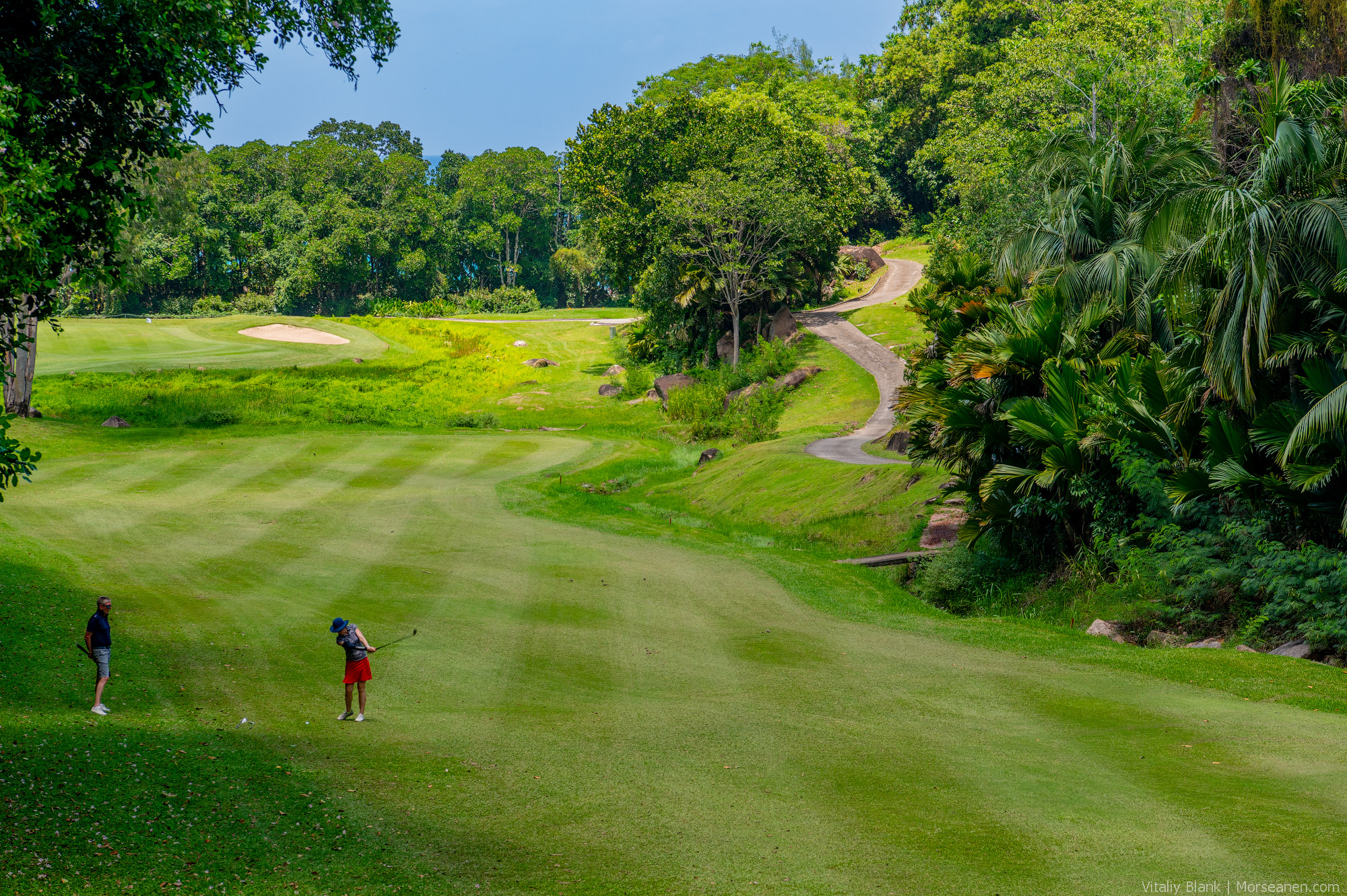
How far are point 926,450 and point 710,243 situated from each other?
35407 mm

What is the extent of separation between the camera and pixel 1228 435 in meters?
16.8

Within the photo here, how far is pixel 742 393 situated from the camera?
54875mm

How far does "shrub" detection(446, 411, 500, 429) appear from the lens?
52.2 meters

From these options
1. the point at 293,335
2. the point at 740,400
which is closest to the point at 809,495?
the point at 740,400

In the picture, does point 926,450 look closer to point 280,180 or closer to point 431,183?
point 280,180

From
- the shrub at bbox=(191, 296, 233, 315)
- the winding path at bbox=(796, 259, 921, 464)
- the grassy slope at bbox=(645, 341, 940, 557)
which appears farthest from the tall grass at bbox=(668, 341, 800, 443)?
the shrub at bbox=(191, 296, 233, 315)

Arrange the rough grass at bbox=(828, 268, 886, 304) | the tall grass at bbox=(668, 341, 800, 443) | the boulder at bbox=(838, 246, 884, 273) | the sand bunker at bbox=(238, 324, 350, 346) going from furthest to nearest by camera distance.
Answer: the boulder at bbox=(838, 246, 884, 273) → the rough grass at bbox=(828, 268, 886, 304) → the sand bunker at bbox=(238, 324, 350, 346) → the tall grass at bbox=(668, 341, 800, 443)

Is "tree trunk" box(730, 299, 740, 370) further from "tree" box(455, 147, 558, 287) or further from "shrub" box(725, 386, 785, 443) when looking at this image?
"tree" box(455, 147, 558, 287)

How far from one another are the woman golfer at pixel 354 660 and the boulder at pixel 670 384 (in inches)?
1771

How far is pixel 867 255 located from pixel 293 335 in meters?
46.6

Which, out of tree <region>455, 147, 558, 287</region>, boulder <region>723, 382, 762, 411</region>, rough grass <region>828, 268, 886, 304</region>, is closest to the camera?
boulder <region>723, 382, 762, 411</region>

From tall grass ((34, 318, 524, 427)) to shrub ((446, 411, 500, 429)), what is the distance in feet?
2.67

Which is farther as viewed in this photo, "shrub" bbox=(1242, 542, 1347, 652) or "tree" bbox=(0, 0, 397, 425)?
"shrub" bbox=(1242, 542, 1347, 652)

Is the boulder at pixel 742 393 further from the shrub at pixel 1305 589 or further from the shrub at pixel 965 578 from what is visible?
the shrub at pixel 1305 589
